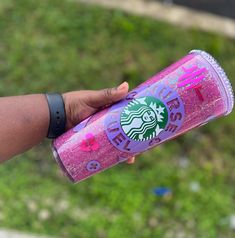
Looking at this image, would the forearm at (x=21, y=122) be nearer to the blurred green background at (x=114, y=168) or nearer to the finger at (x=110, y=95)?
the finger at (x=110, y=95)

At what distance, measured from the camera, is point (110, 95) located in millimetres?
1999

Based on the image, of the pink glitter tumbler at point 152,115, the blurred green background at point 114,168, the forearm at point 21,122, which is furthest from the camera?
the blurred green background at point 114,168

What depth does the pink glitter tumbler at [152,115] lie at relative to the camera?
6.25ft

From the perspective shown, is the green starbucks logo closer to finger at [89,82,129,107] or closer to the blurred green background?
finger at [89,82,129,107]

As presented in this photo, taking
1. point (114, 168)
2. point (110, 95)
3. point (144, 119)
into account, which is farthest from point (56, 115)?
point (114, 168)

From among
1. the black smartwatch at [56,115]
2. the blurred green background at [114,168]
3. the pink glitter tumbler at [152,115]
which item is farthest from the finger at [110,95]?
the blurred green background at [114,168]

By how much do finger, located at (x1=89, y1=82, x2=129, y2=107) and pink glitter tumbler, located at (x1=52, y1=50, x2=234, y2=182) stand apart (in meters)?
0.02

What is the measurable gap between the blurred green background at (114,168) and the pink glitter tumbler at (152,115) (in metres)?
1.24

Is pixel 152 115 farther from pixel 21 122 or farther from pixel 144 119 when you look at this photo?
pixel 21 122

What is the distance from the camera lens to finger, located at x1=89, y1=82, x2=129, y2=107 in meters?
1.99

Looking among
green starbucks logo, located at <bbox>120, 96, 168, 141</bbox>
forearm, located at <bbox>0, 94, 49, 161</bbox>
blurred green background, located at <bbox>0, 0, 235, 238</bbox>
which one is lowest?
blurred green background, located at <bbox>0, 0, 235, 238</bbox>

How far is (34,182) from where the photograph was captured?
3.28 metres

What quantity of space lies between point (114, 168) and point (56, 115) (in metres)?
1.35

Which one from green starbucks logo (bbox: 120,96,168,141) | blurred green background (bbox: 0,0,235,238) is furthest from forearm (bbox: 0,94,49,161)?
blurred green background (bbox: 0,0,235,238)
